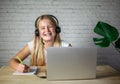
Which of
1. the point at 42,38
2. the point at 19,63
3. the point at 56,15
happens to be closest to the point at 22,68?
the point at 19,63

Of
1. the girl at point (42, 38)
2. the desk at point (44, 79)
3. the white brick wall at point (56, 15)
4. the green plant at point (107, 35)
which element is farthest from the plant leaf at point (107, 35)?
the white brick wall at point (56, 15)

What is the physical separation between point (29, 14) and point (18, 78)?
1.67 metres

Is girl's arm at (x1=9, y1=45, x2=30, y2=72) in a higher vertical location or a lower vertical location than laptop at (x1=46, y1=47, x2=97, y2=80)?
lower

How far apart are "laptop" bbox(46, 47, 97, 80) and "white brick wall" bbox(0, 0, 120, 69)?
1695 mm

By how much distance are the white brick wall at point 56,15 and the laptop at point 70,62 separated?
170 cm

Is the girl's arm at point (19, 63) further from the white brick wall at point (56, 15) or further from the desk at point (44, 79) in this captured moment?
the white brick wall at point (56, 15)

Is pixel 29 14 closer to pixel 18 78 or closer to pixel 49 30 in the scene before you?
pixel 49 30

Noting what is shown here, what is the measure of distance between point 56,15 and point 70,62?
1.73m

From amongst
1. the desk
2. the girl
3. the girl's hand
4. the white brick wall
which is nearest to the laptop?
the desk

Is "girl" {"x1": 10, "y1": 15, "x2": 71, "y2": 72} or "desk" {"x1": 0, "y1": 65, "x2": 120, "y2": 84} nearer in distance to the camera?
"desk" {"x1": 0, "y1": 65, "x2": 120, "y2": 84}

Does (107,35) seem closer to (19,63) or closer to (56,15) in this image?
(19,63)

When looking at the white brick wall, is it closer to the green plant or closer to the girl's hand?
the girl's hand

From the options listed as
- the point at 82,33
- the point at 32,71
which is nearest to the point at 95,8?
the point at 82,33

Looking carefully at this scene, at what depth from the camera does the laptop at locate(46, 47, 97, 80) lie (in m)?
1.21
